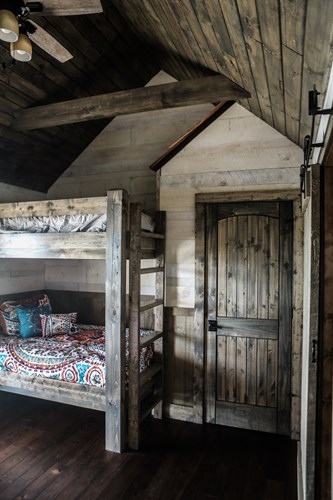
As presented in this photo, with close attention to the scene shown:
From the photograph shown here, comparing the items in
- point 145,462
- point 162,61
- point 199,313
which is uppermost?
point 162,61

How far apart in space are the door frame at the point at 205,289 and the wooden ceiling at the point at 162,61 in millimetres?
585

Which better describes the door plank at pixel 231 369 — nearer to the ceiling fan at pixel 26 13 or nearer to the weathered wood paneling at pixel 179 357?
the weathered wood paneling at pixel 179 357

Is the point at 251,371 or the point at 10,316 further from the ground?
the point at 10,316

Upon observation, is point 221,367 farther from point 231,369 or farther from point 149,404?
point 149,404

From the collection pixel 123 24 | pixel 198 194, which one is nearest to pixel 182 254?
pixel 198 194

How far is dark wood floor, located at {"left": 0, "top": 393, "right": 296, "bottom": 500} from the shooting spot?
2197mm

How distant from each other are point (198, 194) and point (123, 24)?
5.76 feet

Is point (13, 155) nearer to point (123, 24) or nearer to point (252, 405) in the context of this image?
point (123, 24)

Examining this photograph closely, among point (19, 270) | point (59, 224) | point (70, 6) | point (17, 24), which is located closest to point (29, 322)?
point (19, 270)

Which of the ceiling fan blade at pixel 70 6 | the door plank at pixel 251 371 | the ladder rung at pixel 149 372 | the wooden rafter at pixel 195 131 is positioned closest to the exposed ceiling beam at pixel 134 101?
the wooden rafter at pixel 195 131

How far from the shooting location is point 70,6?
68.6 inches

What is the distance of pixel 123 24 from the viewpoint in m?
3.06

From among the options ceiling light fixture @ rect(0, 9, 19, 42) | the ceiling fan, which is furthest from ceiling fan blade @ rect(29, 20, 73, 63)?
ceiling light fixture @ rect(0, 9, 19, 42)

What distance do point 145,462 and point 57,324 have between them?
5.97 ft
